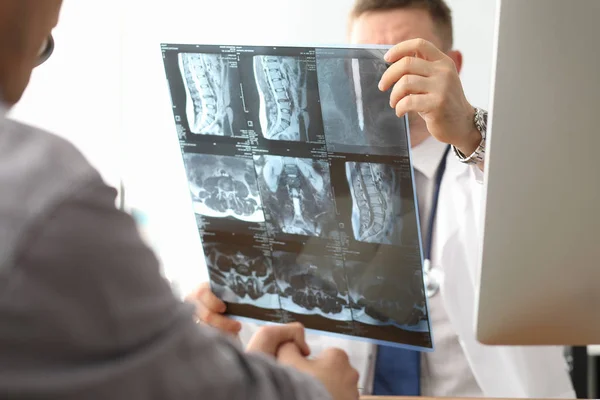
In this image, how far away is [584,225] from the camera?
671mm

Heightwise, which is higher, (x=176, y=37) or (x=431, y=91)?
(x=176, y=37)

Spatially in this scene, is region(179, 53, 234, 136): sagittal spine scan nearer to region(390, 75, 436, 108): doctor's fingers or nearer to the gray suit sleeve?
region(390, 75, 436, 108): doctor's fingers

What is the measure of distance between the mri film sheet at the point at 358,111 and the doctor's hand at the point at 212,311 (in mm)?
309

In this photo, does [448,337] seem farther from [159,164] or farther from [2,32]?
[159,164]

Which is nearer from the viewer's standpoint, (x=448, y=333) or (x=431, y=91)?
(x=431, y=91)

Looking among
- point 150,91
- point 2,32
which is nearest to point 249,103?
point 2,32

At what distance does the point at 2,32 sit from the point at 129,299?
15 centimetres

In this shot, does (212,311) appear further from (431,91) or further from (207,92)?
(431,91)

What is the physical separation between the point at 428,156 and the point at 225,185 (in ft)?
1.70

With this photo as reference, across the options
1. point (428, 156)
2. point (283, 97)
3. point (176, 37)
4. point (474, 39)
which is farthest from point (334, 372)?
point (176, 37)

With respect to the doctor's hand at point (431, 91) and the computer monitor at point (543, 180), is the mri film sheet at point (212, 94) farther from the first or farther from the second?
the computer monitor at point (543, 180)

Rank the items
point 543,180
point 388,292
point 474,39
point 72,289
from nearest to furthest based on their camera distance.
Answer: point 72,289 < point 543,180 < point 388,292 < point 474,39

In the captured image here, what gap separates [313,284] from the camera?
98cm

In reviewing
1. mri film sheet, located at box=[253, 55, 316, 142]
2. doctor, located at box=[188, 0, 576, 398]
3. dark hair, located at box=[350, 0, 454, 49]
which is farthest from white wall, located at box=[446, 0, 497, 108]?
mri film sheet, located at box=[253, 55, 316, 142]
